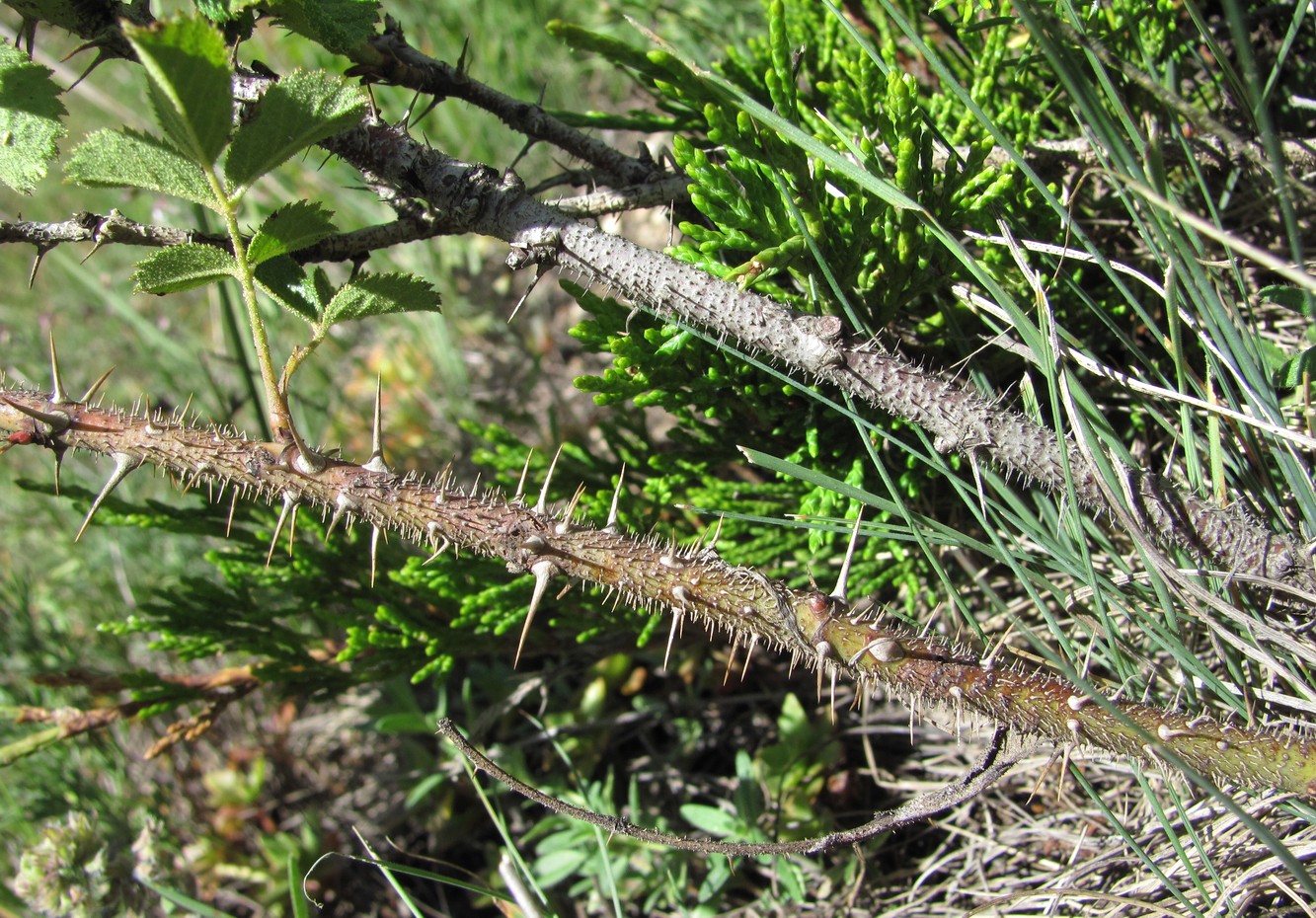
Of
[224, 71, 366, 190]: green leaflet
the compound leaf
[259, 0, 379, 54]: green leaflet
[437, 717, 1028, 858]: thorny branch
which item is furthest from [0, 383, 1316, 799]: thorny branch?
[259, 0, 379, 54]: green leaflet

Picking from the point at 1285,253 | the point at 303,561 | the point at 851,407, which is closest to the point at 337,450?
the point at 303,561

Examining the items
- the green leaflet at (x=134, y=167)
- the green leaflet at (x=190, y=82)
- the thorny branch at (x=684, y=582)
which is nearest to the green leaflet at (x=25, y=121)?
the green leaflet at (x=134, y=167)

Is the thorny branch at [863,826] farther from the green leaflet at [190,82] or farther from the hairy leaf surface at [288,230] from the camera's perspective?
the green leaflet at [190,82]

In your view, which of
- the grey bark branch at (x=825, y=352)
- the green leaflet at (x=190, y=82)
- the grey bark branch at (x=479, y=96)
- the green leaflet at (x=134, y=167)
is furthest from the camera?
the grey bark branch at (x=479, y=96)

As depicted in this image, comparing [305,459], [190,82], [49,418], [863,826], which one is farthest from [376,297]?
[863,826]

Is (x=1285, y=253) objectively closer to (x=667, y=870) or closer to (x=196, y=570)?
(x=667, y=870)

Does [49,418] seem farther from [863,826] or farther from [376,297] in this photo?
[863,826]
